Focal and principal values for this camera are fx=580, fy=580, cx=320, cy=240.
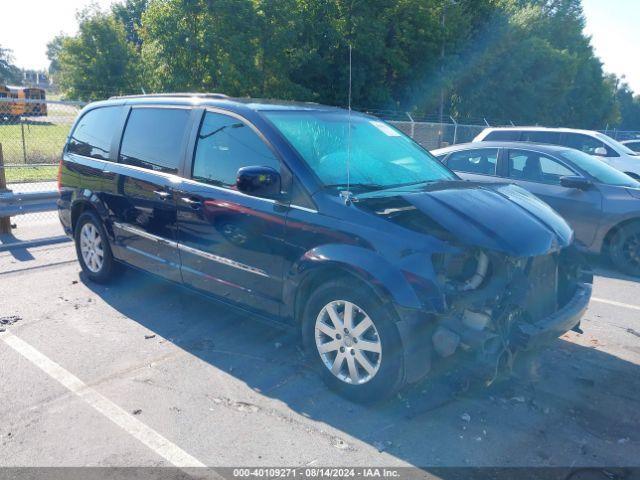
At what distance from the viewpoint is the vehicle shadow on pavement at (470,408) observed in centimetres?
333

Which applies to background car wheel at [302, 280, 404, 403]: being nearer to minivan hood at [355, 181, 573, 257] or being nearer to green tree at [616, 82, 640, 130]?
minivan hood at [355, 181, 573, 257]

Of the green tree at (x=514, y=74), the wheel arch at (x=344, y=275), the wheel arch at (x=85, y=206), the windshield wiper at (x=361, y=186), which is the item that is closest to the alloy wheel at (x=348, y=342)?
the wheel arch at (x=344, y=275)

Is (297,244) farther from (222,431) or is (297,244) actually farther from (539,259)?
(539,259)

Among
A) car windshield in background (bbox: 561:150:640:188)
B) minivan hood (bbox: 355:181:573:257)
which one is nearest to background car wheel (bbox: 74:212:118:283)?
minivan hood (bbox: 355:181:573:257)

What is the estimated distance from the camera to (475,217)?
12.6 ft

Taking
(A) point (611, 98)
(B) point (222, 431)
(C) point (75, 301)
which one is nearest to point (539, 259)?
(B) point (222, 431)

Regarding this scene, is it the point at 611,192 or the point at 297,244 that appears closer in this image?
the point at 297,244

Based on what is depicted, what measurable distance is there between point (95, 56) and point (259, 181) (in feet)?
89.5

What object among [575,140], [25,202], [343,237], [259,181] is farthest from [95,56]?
[343,237]

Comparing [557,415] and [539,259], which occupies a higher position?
[539,259]

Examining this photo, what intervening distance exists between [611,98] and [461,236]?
56.9 m

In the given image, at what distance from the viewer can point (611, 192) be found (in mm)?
7484

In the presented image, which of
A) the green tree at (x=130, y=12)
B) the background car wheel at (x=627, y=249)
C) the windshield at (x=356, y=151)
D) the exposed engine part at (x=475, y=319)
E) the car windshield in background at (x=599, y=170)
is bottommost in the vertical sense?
the background car wheel at (x=627, y=249)

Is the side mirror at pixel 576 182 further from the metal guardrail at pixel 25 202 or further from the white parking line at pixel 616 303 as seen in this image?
the metal guardrail at pixel 25 202
